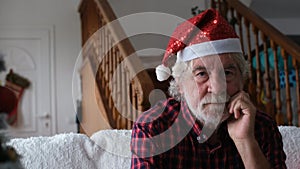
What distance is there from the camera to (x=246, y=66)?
4.46 feet

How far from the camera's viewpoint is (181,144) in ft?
4.17

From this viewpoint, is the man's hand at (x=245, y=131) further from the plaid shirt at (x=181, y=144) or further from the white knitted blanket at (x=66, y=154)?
the white knitted blanket at (x=66, y=154)

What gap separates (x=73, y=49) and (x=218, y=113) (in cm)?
416

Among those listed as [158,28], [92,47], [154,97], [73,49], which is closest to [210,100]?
[154,97]

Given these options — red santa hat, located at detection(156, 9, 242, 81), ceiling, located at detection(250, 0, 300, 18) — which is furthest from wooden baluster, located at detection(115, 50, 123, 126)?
ceiling, located at detection(250, 0, 300, 18)

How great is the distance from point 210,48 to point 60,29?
13.6 feet

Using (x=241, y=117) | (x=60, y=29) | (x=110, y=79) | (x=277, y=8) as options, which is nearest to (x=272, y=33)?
(x=110, y=79)

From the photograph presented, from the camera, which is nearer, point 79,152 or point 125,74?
point 79,152

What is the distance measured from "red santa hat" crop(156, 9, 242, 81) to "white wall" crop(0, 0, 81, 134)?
3.93 m

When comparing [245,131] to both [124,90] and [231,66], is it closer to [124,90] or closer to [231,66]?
[231,66]

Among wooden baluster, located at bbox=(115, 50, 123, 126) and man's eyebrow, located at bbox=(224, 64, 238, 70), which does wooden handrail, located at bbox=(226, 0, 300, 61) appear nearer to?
wooden baluster, located at bbox=(115, 50, 123, 126)

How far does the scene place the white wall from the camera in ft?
16.8

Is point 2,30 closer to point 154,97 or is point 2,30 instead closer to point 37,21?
point 37,21

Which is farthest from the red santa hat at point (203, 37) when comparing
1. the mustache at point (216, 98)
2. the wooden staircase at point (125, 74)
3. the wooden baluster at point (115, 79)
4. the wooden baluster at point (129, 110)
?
the wooden baluster at point (115, 79)
